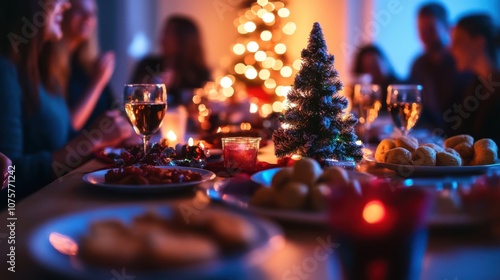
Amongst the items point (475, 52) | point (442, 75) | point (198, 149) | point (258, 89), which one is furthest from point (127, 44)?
point (198, 149)

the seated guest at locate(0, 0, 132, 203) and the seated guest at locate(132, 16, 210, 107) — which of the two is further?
the seated guest at locate(132, 16, 210, 107)

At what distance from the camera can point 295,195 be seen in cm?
65

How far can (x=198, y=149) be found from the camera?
1218mm

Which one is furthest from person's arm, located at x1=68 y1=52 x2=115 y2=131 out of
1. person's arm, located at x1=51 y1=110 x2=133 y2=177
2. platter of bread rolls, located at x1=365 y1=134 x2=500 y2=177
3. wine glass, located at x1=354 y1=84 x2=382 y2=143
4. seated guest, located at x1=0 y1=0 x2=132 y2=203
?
platter of bread rolls, located at x1=365 y1=134 x2=500 y2=177

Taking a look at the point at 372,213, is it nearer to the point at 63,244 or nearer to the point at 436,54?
the point at 63,244

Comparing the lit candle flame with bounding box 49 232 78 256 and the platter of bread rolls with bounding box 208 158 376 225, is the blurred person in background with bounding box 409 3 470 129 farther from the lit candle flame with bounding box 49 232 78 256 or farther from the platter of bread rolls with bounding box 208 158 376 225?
the lit candle flame with bounding box 49 232 78 256

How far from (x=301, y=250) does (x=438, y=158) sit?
1.85ft

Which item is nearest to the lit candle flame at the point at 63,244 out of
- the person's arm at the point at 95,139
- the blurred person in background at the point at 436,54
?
the person's arm at the point at 95,139

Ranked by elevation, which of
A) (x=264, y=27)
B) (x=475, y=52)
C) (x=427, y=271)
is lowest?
(x=427, y=271)

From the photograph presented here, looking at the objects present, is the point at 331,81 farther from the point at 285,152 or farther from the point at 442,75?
the point at 442,75

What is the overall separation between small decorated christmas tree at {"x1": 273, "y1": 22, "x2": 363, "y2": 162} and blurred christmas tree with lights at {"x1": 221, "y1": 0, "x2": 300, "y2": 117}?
464 centimetres

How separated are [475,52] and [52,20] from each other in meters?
2.44

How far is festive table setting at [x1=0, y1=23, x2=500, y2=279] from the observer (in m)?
0.45

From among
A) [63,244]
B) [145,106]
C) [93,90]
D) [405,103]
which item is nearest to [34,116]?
[93,90]
